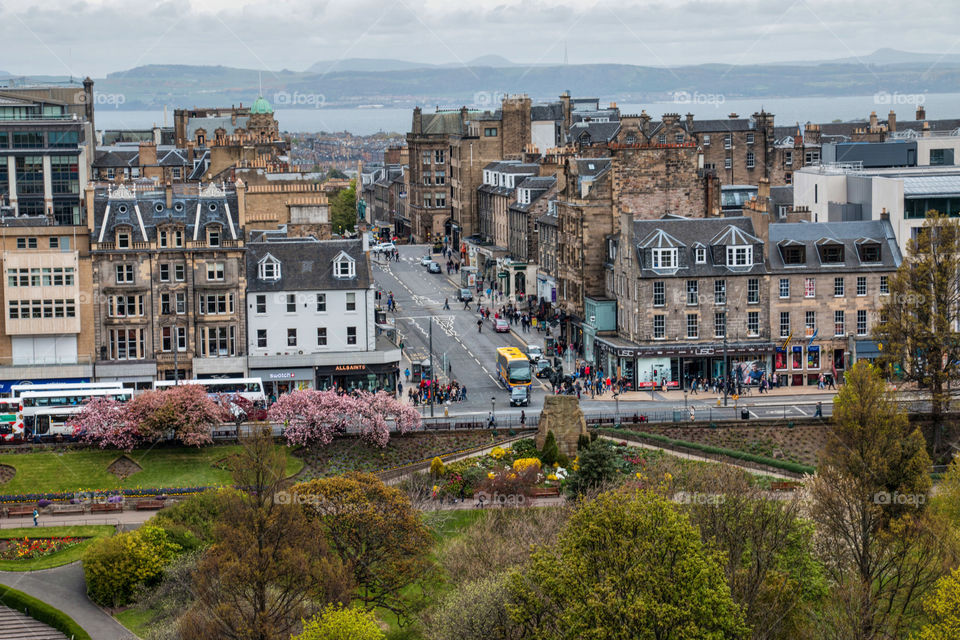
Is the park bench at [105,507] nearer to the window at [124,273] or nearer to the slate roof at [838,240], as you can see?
the window at [124,273]

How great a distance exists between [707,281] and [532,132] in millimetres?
74540

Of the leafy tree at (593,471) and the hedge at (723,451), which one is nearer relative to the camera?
the leafy tree at (593,471)

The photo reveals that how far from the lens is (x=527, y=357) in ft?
332

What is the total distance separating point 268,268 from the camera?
98.6 m

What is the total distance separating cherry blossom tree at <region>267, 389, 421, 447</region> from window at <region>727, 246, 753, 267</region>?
23999 mm

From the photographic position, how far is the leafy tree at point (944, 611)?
53.0 metres

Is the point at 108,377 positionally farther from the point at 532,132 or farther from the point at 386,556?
the point at 532,132

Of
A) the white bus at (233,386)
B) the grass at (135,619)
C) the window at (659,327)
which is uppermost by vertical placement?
the window at (659,327)

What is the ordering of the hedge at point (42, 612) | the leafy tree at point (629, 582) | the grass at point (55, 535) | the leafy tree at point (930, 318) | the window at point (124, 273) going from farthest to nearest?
the window at point (124, 273)
the leafy tree at point (930, 318)
the grass at point (55, 535)
the hedge at point (42, 612)
the leafy tree at point (629, 582)

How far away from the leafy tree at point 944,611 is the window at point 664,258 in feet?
147

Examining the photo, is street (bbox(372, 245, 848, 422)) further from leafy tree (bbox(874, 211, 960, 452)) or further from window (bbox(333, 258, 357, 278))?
window (bbox(333, 258, 357, 278))

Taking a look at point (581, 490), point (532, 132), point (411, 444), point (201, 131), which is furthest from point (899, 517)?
point (201, 131)

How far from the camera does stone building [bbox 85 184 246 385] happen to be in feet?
318

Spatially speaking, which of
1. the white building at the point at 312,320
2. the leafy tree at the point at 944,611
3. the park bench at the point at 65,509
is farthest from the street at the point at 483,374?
the leafy tree at the point at 944,611
